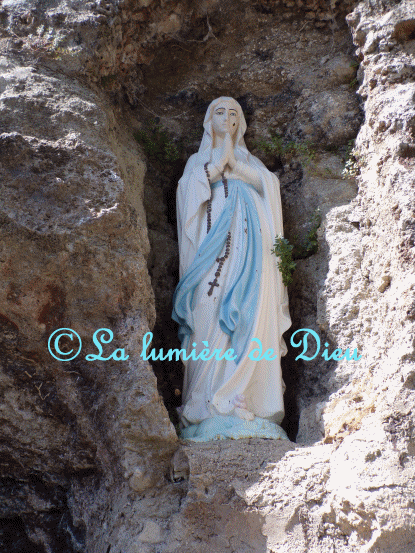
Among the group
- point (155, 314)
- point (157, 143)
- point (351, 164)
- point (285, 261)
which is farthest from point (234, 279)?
point (157, 143)

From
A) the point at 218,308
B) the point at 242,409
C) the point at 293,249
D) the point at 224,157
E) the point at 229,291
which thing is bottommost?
the point at 242,409

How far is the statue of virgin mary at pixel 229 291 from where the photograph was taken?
3723mm

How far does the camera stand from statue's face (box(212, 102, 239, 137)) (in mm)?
4844

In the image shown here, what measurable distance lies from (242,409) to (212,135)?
→ 218 centimetres

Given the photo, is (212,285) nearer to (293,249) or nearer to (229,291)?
(229,291)

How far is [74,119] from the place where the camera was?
13.0 feet

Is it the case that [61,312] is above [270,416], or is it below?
above

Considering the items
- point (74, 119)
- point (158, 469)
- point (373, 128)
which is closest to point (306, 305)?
point (373, 128)

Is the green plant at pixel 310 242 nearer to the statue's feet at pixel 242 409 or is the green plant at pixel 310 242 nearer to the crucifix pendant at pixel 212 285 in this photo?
the crucifix pendant at pixel 212 285

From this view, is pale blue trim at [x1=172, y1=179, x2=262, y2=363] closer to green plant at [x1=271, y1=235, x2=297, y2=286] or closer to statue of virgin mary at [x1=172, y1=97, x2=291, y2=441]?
statue of virgin mary at [x1=172, y1=97, x2=291, y2=441]

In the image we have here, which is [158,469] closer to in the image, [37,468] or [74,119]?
[37,468]

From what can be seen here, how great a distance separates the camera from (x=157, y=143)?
17.1 feet

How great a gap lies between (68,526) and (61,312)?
3.72 ft

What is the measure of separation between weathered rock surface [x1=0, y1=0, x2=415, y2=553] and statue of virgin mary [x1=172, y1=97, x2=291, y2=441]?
0.23m
